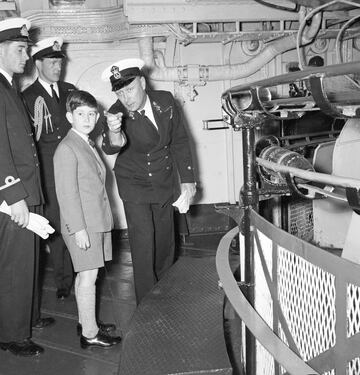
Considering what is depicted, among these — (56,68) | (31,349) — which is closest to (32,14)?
(56,68)

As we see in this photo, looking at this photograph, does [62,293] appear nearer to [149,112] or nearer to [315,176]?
[149,112]

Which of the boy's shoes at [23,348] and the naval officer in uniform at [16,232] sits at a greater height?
the naval officer in uniform at [16,232]

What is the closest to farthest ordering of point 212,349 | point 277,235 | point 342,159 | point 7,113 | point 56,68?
Result: point 277,235
point 212,349
point 342,159
point 7,113
point 56,68

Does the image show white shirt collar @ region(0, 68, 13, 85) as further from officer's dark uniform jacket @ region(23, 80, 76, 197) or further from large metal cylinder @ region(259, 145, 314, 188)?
large metal cylinder @ region(259, 145, 314, 188)

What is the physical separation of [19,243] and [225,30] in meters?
3.19

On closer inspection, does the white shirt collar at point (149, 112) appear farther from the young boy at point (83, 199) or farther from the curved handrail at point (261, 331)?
the curved handrail at point (261, 331)

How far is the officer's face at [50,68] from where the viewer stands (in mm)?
3758

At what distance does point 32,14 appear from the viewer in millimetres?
4719

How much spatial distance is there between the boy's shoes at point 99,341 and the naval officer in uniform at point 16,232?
261 millimetres

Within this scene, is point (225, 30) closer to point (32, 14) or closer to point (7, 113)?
point (32, 14)

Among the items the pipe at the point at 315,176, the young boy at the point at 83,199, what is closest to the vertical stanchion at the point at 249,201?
the pipe at the point at 315,176

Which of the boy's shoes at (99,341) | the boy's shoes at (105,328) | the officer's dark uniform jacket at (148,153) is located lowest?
the boy's shoes at (105,328)

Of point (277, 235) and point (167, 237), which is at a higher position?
point (277, 235)

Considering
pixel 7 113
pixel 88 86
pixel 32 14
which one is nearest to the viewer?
pixel 7 113
